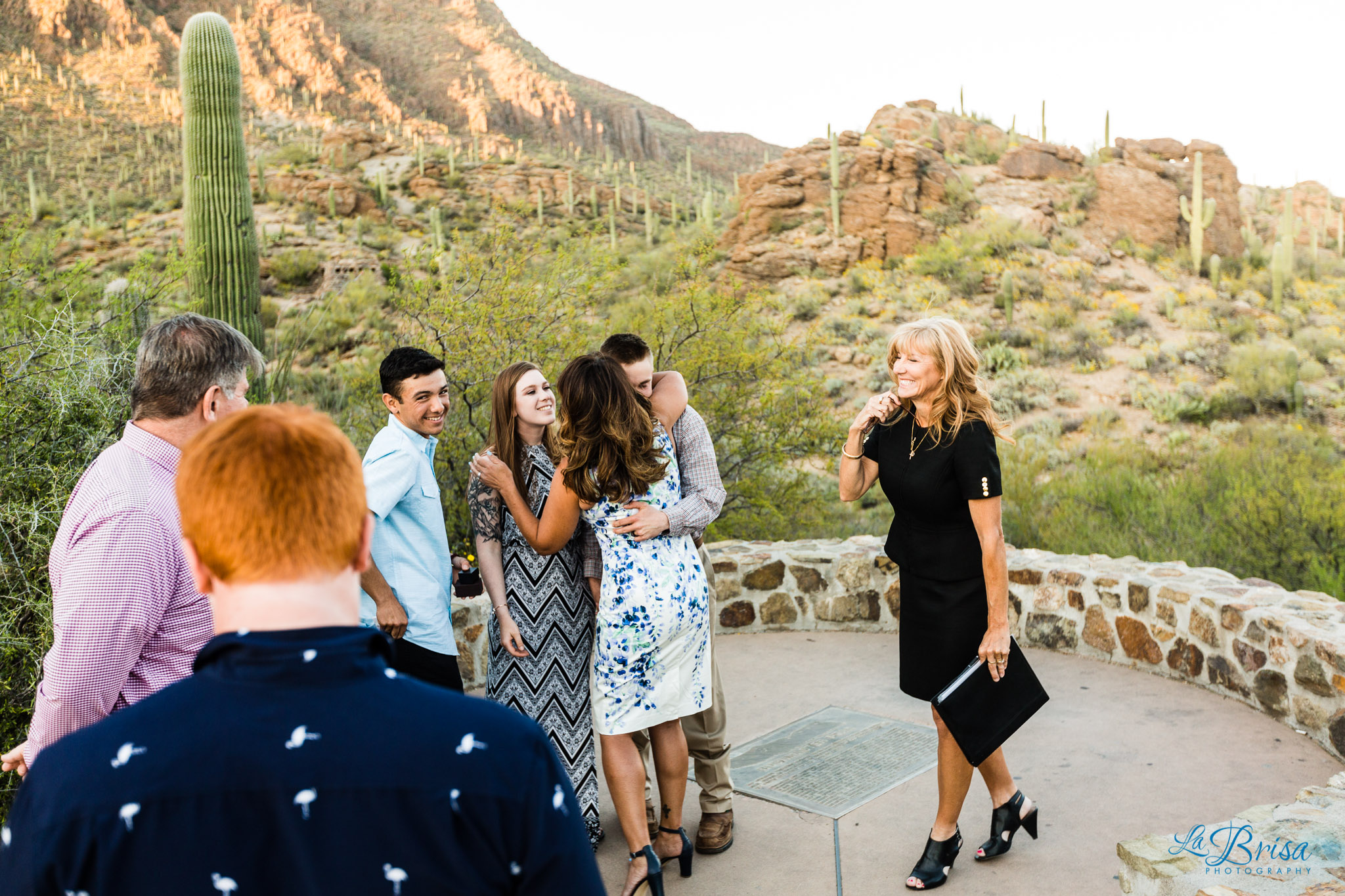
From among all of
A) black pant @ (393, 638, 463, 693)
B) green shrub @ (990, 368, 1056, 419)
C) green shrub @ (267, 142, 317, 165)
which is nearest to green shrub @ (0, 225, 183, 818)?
black pant @ (393, 638, 463, 693)

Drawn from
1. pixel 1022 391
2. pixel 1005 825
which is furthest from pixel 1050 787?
pixel 1022 391

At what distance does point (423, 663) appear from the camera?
10.8 feet

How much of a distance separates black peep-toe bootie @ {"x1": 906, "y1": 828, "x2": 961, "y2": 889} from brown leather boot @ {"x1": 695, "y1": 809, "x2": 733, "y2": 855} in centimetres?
73

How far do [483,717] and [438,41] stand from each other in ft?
182

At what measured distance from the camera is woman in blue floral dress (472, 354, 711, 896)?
3.24m

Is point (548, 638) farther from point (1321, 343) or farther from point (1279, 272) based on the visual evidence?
point (1279, 272)

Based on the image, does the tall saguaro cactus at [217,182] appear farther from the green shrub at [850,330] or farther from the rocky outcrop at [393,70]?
the rocky outcrop at [393,70]

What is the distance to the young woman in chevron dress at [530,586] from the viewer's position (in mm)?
3672

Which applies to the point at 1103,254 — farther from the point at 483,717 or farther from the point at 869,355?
the point at 483,717

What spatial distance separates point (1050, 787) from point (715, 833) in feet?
5.32

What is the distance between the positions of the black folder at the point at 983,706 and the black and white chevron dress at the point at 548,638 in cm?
136

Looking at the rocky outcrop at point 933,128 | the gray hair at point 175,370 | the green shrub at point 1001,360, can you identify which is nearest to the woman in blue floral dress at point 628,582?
the gray hair at point 175,370

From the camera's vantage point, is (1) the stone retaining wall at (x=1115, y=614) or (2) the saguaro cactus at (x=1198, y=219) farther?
(2) the saguaro cactus at (x=1198, y=219)

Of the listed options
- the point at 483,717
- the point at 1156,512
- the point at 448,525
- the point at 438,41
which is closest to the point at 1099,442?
the point at 1156,512
